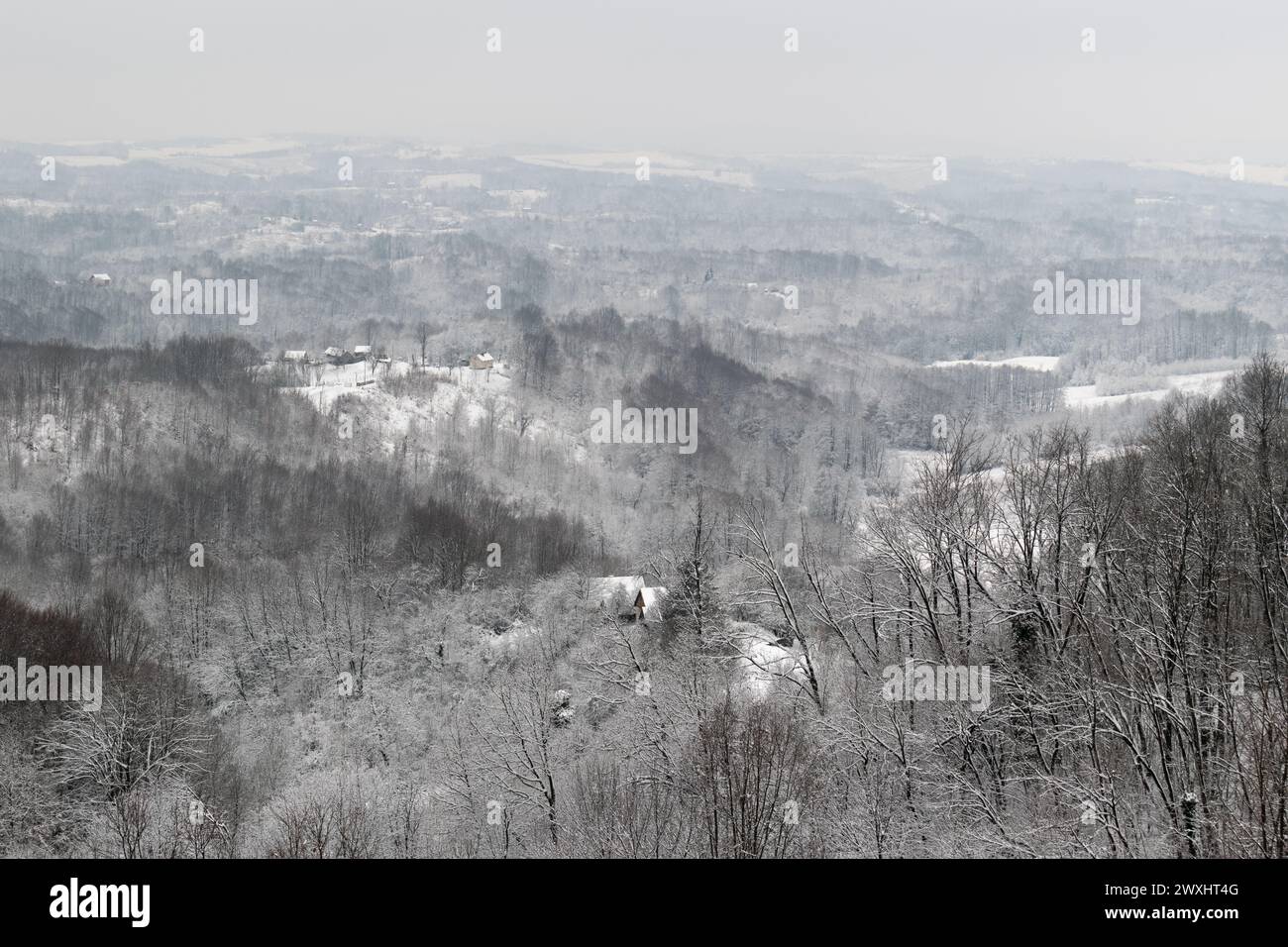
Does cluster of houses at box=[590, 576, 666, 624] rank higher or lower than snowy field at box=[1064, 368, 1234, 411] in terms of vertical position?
lower

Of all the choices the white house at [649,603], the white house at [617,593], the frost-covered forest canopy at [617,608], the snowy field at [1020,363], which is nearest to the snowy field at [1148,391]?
the frost-covered forest canopy at [617,608]

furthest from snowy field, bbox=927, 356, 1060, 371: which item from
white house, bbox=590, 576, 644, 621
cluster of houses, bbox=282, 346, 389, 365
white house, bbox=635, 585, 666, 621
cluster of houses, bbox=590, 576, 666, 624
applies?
white house, bbox=635, 585, 666, 621

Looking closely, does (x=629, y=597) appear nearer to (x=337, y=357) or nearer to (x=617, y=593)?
(x=617, y=593)

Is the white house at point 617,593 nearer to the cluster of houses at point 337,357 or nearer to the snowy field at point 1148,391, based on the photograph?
the cluster of houses at point 337,357

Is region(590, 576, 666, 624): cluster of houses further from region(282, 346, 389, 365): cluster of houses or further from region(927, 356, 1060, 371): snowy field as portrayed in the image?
region(927, 356, 1060, 371): snowy field
